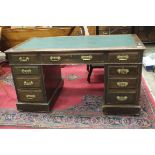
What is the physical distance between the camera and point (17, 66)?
84.4 inches

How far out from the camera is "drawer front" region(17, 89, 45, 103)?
224cm

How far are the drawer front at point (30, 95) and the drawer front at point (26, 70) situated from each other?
208 millimetres

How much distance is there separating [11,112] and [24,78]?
0.45 meters

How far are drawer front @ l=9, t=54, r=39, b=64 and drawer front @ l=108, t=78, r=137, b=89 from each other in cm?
77

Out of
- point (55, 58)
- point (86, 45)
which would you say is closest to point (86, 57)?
point (86, 45)

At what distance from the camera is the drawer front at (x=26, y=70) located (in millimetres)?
2127

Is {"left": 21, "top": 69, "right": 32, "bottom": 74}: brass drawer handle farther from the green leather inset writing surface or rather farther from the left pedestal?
the green leather inset writing surface

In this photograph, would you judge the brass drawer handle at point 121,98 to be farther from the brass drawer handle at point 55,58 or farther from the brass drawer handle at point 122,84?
the brass drawer handle at point 55,58

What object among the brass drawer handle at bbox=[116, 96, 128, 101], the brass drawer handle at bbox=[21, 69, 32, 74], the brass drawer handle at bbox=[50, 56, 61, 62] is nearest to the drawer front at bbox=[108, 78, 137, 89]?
the brass drawer handle at bbox=[116, 96, 128, 101]

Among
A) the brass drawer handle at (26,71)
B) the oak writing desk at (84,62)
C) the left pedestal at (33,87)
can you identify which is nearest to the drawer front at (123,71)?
the oak writing desk at (84,62)

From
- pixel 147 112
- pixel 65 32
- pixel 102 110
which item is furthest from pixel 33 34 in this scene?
pixel 147 112

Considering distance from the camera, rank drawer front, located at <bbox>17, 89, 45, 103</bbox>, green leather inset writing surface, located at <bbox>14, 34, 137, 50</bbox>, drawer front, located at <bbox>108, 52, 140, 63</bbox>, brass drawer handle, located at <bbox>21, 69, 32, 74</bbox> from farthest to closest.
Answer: drawer front, located at <bbox>17, 89, 45, 103</bbox>
brass drawer handle, located at <bbox>21, 69, 32, 74</bbox>
green leather inset writing surface, located at <bbox>14, 34, 137, 50</bbox>
drawer front, located at <bbox>108, 52, 140, 63</bbox>

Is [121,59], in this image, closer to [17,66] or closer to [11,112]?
[17,66]

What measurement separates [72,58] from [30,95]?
644 mm
